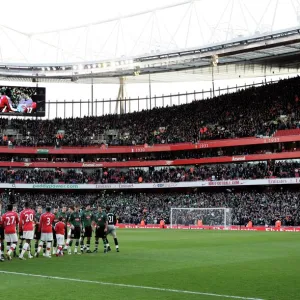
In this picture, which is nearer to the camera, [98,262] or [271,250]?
[98,262]

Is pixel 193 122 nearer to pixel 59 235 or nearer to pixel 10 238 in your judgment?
pixel 59 235

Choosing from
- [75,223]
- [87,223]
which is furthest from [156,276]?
[87,223]

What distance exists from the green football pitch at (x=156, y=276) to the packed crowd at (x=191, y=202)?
26.3 meters

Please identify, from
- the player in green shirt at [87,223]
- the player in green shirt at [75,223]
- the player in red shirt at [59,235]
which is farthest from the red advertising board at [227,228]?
the player in red shirt at [59,235]

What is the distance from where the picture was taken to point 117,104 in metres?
85.4

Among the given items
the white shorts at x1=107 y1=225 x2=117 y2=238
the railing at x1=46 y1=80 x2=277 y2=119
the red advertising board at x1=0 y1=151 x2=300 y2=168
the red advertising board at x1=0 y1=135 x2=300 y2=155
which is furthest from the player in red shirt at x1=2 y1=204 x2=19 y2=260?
the railing at x1=46 y1=80 x2=277 y2=119

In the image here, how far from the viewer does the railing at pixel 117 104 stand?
271 ft

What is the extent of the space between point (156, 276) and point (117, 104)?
2796 inches

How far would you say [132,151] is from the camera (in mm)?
70125

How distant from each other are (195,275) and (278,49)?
40996 mm

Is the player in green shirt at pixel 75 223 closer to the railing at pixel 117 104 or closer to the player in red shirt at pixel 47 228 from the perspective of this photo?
the player in red shirt at pixel 47 228

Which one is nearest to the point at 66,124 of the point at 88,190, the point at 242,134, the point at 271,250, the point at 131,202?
the point at 88,190

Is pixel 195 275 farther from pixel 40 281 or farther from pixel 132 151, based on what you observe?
pixel 132 151

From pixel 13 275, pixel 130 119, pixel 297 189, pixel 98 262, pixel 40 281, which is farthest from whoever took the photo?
pixel 130 119
